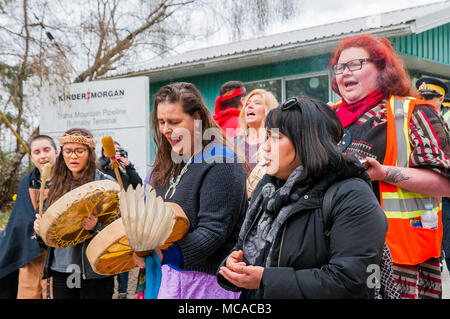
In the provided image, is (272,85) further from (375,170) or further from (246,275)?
(246,275)

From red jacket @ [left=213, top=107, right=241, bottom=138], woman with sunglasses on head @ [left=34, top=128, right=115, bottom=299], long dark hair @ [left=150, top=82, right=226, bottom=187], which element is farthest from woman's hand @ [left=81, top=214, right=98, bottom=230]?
red jacket @ [left=213, top=107, right=241, bottom=138]

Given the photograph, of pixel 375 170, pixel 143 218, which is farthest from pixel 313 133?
pixel 143 218

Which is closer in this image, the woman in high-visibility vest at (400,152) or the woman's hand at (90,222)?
the woman in high-visibility vest at (400,152)

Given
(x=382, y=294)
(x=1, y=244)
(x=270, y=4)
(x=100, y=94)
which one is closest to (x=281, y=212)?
(x=382, y=294)

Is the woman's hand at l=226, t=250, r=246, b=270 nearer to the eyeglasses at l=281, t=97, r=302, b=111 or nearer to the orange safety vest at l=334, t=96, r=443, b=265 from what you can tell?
the eyeglasses at l=281, t=97, r=302, b=111

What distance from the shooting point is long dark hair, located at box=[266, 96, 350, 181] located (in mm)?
1626

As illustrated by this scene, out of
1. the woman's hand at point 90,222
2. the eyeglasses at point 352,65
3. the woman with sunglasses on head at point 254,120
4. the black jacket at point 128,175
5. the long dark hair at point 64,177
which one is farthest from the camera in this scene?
the black jacket at point 128,175

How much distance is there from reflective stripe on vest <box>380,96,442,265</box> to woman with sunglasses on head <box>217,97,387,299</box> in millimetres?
540

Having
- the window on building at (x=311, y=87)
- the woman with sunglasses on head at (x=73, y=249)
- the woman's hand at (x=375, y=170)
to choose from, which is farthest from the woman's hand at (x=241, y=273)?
the window on building at (x=311, y=87)

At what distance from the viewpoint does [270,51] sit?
26.4 feet

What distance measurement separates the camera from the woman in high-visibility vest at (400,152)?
210 centimetres

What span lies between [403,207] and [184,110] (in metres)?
1.19

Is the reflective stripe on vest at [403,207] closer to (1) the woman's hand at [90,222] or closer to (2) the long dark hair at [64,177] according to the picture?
(1) the woman's hand at [90,222]

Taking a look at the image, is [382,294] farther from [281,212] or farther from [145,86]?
[145,86]
